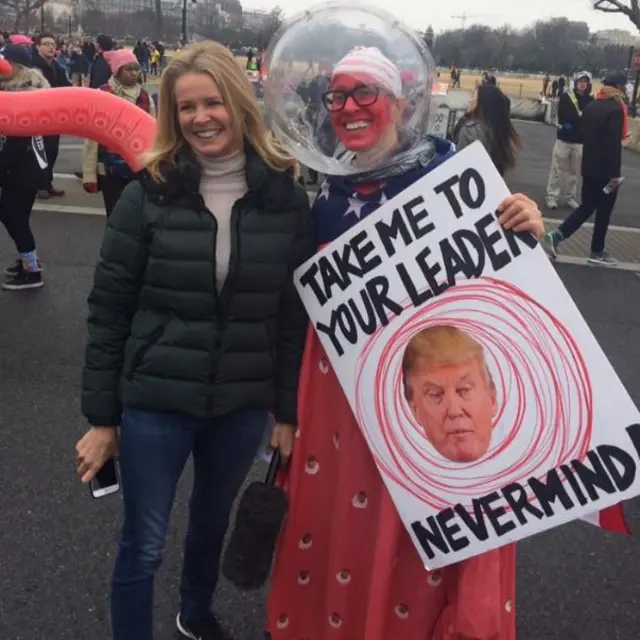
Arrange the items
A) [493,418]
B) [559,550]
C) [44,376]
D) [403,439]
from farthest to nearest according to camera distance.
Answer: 1. [44,376]
2. [559,550]
3. [403,439]
4. [493,418]

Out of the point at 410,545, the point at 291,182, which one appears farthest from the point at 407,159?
the point at 410,545

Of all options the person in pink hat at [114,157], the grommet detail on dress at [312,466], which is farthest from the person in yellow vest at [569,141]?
the grommet detail on dress at [312,466]

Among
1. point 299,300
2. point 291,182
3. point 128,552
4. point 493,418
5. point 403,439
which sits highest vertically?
point 291,182

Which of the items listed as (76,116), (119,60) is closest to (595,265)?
(119,60)

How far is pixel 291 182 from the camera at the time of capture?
74.7 inches

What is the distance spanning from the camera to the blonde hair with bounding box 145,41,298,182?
1.80 meters

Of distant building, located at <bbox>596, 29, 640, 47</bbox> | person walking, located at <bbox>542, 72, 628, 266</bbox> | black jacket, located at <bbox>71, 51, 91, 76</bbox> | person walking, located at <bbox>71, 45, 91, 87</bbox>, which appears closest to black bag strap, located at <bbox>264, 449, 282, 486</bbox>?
person walking, located at <bbox>542, 72, 628, 266</bbox>

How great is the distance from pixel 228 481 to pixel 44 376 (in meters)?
2.41

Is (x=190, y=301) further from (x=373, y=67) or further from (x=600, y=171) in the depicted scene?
(x=600, y=171)

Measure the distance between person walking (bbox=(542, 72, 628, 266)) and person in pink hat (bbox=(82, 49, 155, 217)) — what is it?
12.3ft

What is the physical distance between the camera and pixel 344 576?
2010 mm

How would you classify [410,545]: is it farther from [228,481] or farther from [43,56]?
[43,56]

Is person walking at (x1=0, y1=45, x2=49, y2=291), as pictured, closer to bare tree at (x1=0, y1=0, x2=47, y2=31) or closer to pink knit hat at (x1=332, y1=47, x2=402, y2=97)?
pink knit hat at (x1=332, y1=47, x2=402, y2=97)

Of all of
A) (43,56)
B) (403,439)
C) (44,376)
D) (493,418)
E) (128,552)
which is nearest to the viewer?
(493,418)
